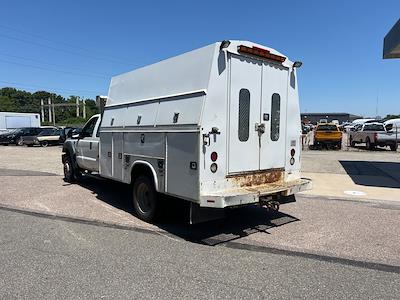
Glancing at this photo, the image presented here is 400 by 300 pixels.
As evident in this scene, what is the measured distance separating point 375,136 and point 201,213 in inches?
936

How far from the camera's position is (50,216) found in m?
7.81

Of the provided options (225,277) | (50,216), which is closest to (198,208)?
(225,277)

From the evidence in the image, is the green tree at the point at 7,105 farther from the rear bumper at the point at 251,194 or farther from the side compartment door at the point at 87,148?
the rear bumper at the point at 251,194

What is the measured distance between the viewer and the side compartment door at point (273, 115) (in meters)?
6.80

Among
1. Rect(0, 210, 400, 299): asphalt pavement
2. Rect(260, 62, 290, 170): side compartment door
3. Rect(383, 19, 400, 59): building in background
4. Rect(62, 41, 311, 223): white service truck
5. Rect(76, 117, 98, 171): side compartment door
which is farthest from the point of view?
Rect(383, 19, 400, 59): building in background

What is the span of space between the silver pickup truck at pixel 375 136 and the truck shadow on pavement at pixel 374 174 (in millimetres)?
9849

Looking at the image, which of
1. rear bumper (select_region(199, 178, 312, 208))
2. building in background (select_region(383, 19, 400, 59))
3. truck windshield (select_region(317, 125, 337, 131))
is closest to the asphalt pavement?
rear bumper (select_region(199, 178, 312, 208))

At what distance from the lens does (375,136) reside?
26516mm

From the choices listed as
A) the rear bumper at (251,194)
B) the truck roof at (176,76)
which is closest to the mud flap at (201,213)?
the rear bumper at (251,194)

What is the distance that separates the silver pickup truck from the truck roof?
21906mm

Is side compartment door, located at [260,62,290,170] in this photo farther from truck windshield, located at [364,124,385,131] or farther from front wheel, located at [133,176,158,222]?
truck windshield, located at [364,124,385,131]

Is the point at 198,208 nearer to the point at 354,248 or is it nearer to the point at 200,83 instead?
the point at 200,83

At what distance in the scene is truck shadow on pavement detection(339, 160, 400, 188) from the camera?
12.1 metres

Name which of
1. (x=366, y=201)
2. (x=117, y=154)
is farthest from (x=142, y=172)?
(x=366, y=201)
